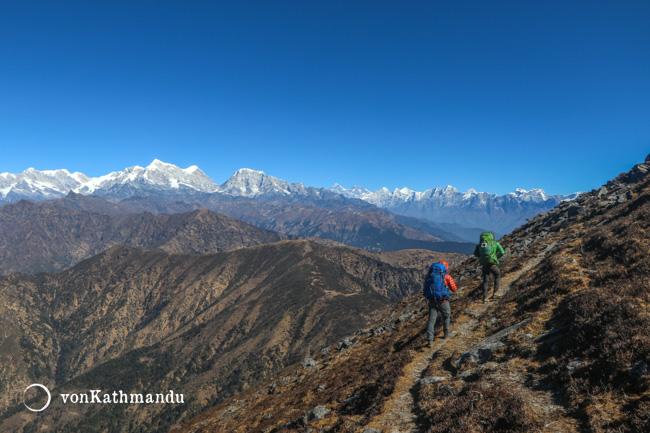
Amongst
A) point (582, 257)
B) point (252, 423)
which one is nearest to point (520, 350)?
point (582, 257)

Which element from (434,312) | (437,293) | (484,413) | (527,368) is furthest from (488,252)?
(484,413)

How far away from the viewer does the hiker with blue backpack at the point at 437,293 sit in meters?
18.4

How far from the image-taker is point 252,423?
2258 cm

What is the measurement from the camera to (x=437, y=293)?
60.1 ft

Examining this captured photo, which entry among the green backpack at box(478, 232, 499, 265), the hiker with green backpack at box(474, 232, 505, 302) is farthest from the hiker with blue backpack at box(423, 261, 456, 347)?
the green backpack at box(478, 232, 499, 265)

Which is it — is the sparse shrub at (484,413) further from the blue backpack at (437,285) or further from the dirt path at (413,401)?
the blue backpack at (437,285)

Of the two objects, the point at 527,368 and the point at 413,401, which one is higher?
the point at 527,368

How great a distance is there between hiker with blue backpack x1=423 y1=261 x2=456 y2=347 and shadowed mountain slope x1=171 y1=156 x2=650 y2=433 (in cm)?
118

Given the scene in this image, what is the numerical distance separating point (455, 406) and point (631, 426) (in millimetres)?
4475

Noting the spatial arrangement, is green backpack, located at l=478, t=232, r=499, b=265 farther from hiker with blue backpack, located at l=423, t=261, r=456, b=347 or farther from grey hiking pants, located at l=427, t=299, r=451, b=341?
grey hiking pants, located at l=427, t=299, r=451, b=341

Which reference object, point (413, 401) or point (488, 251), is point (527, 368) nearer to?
Result: point (413, 401)

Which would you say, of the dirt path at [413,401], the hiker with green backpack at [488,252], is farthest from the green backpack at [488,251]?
the dirt path at [413,401]

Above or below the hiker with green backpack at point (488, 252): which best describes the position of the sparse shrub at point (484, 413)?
below

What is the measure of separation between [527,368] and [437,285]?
21.8 ft
